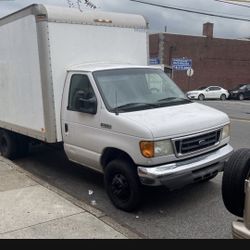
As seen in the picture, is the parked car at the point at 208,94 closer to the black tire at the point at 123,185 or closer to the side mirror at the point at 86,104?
the side mirror at the point at 86,104

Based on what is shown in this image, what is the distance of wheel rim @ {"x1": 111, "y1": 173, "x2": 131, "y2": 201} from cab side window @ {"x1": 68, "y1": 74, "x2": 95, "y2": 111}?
1272 millimetres

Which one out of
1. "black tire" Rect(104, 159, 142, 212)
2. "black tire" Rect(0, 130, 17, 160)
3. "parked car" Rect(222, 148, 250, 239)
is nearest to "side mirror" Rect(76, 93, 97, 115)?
"black tire" Rect(104, 159, 142, 212)

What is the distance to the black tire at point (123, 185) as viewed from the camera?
18.6 feet

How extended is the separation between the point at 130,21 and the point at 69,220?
4.11 metres

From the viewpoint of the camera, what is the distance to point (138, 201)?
5.71m

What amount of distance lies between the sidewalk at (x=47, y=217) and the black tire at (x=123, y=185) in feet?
1.47

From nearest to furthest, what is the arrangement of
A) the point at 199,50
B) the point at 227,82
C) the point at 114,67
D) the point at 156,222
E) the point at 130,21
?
the point at 156,222
the point at 114,67
the point at 130,21
the point at 199,50
the point at 227,82

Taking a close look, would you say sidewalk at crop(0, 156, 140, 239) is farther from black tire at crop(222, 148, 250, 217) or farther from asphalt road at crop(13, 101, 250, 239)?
black tire at crop(222, 148, 250, 217)

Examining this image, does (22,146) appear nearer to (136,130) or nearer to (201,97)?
(136,130)

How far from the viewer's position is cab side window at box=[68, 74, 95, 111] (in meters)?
6.39

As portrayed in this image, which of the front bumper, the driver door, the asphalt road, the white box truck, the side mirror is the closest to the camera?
the asphalt road

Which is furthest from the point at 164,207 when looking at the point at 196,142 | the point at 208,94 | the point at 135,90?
the point at 208,94

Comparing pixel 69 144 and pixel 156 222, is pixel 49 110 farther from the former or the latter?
pixel 156 222

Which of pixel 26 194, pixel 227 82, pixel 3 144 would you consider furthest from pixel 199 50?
pixel 26 194
